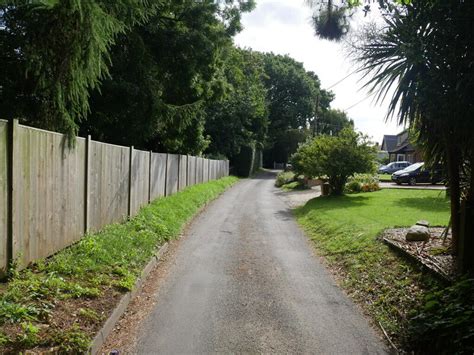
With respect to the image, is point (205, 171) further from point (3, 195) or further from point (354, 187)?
point (3, 195)

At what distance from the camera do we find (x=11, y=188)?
4.96 meters

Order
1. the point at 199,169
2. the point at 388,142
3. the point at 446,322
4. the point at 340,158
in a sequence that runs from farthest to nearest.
Result: the point at 388,142, the point at 199,169, the point at 340,158, the point at 446,322

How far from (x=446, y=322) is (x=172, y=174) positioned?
13.3 meters

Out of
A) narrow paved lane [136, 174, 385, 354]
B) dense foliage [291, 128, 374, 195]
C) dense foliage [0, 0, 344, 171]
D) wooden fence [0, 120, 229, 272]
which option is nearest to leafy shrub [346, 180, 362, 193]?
dense foliage [291, 128, 374, 195]

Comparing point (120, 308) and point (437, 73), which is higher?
point (437, 73)

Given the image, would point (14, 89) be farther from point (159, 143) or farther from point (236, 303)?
point (159, 143)

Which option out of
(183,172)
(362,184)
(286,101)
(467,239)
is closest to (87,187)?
(467,239)

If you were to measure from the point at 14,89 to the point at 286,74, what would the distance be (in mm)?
60780

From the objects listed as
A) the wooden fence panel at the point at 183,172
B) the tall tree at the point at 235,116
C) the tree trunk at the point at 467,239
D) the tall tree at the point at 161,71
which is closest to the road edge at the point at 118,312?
the tree trunk at the point at 467,239

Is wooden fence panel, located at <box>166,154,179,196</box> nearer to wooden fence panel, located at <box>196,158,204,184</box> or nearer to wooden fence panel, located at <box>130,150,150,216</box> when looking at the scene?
wooden fence panel, located at <box>130,150,150,216</box>

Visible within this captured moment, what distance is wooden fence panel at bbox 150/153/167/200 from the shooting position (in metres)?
13.4

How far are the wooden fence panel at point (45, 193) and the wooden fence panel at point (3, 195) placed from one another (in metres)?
0.13

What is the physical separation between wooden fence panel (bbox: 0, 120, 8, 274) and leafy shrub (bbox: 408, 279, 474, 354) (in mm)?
4507

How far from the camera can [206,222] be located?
1303 cm
